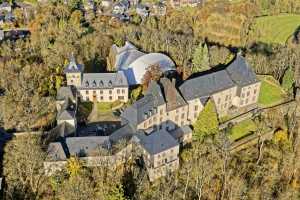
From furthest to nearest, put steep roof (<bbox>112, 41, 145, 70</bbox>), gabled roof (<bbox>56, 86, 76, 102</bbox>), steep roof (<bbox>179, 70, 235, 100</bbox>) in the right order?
1. steep roof (<bbox>112, 41, 145, 70</bbox>)
2. gabled roof (<bbox>56, 86, 76, 102</bbox>)
3. steep roof (<bbox>179, 70, 235, 100</bbox>)

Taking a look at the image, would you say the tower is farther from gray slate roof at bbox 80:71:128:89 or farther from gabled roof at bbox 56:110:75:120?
gabled roof at bbox 56:110:75:120

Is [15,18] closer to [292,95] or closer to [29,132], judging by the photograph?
[29,132]

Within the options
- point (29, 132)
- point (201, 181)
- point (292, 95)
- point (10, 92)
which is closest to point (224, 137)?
point (201, 181)

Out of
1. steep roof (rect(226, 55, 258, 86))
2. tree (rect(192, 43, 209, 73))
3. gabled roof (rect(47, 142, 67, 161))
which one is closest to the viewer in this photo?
gabled roof (rect(47, 142, 67, 161))

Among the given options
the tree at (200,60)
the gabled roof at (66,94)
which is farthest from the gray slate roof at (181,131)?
the gabled roof at (66,94)

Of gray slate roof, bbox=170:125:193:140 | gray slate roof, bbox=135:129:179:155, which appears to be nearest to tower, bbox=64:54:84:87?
gray slate roof, bbox=135:129:179:155

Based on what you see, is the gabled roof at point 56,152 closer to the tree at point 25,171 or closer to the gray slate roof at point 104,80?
the tree at point 25,171

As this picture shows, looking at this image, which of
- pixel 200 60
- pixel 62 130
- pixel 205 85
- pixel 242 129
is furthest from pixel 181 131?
pixel 200 60
